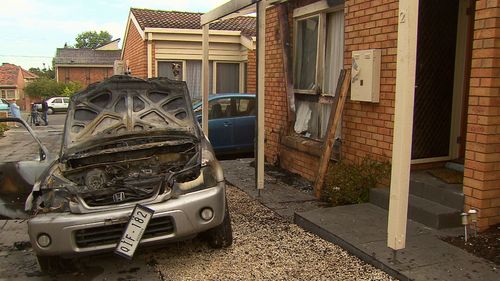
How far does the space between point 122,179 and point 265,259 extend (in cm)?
149

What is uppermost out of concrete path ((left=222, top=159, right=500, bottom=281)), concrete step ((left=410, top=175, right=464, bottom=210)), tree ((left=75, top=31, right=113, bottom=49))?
tree ((left=75, top=31, right=113, bottom=49))

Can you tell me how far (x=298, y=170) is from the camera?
25.1 ft

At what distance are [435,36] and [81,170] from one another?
170 inches

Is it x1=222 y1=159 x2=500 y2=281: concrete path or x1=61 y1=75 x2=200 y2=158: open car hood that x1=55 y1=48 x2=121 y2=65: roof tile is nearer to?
x1=61 y1=75 x2=200 y2=158: open car hood

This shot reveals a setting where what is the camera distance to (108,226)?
12.4 feet

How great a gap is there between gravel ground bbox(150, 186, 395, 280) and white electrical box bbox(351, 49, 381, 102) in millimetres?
1850

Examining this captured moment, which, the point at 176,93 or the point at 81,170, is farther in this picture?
the point at 176,93

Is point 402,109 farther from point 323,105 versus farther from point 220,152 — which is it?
point 220,152

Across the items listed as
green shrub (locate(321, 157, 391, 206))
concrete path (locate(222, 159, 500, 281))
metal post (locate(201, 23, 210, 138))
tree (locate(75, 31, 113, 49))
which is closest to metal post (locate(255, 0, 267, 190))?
concrete path (locate(222, 159, 500, 281))

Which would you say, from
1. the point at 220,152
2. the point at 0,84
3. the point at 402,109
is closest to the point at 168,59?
the point at 220,152

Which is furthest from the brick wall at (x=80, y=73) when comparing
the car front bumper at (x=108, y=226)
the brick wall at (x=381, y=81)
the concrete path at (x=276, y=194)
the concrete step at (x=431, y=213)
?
the car front bumper at (x=108, y=226)

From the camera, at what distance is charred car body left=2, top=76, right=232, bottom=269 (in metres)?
3.75

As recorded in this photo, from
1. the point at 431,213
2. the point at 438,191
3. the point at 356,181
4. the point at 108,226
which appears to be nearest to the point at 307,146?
the point at 356,181

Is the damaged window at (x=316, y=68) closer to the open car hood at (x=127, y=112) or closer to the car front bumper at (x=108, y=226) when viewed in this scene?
the open car hood at (x=127, y=112)
